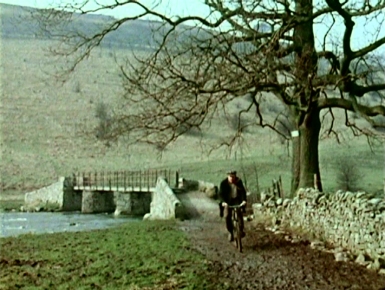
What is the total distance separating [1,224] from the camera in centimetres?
3250

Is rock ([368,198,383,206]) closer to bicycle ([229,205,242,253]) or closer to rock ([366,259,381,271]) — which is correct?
rock ([366,259,381,271])

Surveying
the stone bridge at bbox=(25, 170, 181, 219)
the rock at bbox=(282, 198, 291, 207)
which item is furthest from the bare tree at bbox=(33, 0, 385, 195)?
the stone bridge at bbox=(25, 170, 181, 219)

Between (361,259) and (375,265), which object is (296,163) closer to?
(361,259)

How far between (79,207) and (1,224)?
51.9ft

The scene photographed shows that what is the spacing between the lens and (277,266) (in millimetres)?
13414

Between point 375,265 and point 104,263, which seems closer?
point 375,265

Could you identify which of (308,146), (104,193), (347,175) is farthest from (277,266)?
(104,193)

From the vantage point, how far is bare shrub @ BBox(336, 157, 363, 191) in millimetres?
33281

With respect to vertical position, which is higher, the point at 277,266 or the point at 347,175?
the point at 347,175

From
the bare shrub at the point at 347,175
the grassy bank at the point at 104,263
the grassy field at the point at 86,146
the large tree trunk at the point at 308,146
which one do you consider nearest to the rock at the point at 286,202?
the large tree trunk at the point at 308,146

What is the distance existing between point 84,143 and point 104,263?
4859 cm

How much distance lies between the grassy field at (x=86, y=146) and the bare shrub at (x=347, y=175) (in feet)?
1.79

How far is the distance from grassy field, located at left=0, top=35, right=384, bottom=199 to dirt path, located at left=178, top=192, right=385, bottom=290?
18.7 meters

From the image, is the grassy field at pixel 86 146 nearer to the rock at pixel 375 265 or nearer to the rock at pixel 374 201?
the rock at pixel 374 201
